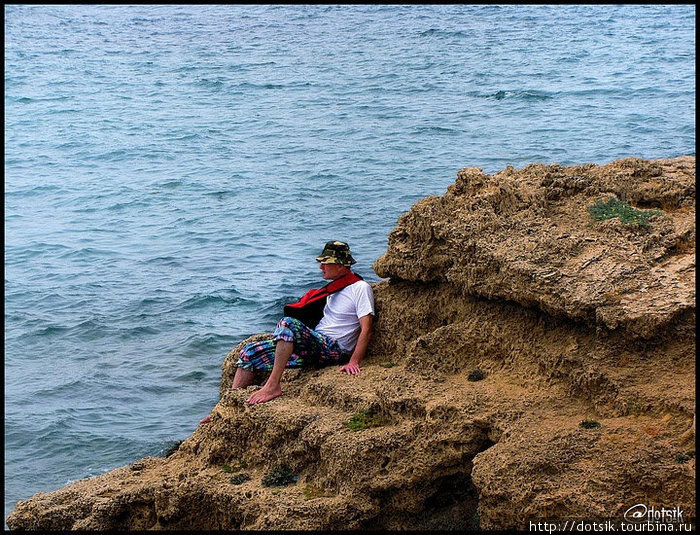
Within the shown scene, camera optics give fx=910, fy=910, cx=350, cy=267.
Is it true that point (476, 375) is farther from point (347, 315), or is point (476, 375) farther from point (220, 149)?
point (220, 149)

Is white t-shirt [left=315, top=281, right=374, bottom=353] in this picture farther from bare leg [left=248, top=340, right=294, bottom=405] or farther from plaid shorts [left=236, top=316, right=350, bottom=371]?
bare leg [left=248, top=340, right=294, bottom=405]

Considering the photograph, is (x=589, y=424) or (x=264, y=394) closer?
(x=589, y=424)

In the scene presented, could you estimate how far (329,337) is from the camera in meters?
8.42

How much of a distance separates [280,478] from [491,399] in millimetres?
1783

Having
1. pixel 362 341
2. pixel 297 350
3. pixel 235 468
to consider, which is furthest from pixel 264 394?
pixel 362 341

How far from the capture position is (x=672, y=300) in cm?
655

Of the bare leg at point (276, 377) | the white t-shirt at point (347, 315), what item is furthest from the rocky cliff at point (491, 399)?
the white t-shirt at point (347, 315)

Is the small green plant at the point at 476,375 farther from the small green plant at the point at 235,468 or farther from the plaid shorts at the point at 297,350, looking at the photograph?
the small green plant at the point at 235,468

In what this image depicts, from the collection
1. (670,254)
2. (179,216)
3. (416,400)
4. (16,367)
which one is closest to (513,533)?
(416,400)

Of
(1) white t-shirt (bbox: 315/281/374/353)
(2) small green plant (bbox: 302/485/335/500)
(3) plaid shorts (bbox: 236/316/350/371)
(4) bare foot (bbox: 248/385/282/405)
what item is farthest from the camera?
(1) white t-shirt (bbox: 315/281/374/353)

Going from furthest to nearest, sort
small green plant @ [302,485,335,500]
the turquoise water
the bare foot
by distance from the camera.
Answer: the turquoise water, the bare foot, small green plant @ [302,485,335,500]

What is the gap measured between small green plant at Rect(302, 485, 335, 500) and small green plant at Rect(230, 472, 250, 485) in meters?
0.58

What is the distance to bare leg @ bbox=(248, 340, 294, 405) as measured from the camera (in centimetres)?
788

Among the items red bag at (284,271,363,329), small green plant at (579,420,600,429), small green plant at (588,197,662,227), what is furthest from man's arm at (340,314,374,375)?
small green plant at (579,420,600,429)
